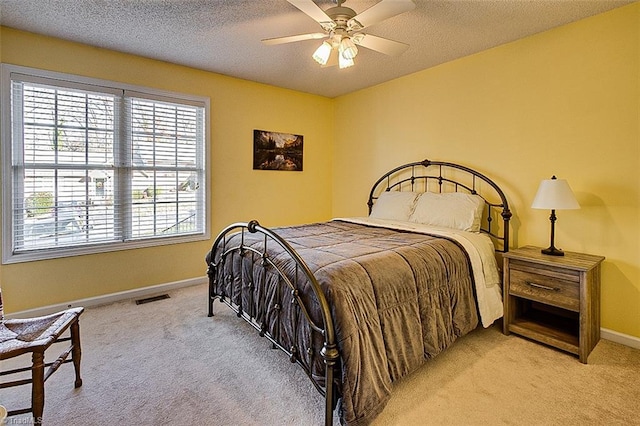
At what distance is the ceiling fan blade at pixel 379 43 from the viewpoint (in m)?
2.28

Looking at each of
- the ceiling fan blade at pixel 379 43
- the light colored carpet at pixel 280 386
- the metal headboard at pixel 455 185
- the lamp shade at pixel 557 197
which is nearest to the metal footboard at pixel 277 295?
the light colored carpet at pixel 280 386

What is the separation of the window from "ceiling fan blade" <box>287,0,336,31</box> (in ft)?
7.09

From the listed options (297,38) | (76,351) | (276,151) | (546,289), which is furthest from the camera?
(276,151)

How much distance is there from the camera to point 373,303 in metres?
1.71

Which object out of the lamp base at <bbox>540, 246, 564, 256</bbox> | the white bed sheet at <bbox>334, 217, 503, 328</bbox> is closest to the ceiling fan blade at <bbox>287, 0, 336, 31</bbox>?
the white bed sheet at <bbox>334, 217, 503, 328</bbox>

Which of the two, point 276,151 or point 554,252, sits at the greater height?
point 276,151

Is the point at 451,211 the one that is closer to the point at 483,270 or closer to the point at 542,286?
the point at 483,270

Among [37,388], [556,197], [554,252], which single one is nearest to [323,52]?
[556,197]

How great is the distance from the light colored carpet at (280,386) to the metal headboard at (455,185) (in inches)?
42.0

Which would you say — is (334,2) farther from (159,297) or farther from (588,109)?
(159,297)

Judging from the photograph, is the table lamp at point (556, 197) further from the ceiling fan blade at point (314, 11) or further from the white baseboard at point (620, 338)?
the ceiling fan blade at point (314, 11)

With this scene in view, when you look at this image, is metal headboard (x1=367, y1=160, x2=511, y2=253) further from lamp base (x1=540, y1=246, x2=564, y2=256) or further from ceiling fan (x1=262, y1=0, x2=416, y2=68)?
ceiling fan (x1=262, y1=0, x2=416, y2=68)

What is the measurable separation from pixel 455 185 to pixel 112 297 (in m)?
3.83

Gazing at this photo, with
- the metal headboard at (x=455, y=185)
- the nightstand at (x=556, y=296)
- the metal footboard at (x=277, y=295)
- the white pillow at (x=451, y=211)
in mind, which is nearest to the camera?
the metal footboard at (x=277, y=295)
